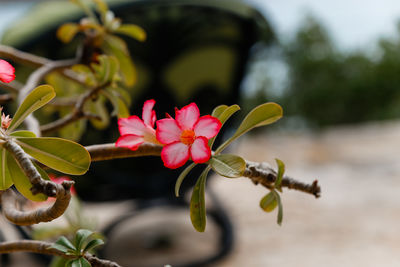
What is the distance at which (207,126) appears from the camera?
1.05 ft

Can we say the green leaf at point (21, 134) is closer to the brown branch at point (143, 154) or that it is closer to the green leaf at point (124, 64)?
the brown branch at point (143, 154)

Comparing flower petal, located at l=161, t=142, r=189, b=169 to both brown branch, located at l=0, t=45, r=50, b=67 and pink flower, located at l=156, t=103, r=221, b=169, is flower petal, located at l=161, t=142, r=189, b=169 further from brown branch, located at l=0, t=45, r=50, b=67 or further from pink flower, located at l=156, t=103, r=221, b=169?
brown branch, located at l=0, t=45, r=50, b=67

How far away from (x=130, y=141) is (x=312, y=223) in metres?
1.88

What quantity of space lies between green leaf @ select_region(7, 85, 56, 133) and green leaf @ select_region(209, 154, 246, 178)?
13 centimetres

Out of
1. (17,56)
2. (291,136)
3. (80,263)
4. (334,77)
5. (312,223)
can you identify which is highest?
(334,77)

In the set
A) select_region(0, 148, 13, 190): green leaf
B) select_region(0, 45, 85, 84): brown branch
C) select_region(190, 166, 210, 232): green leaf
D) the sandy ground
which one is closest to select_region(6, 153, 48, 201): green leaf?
select_region(0, 148, 13, 190): green leaf

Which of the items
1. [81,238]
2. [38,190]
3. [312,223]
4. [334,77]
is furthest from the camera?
[334,77]

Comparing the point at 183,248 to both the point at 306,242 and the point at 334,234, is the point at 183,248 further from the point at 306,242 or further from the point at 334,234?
the point at 334,234

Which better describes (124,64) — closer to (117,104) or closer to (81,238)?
(117,104)

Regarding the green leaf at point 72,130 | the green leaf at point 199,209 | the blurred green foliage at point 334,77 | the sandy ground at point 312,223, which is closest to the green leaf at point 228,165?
the green leaf at point 199,209

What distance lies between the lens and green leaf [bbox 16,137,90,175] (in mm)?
326

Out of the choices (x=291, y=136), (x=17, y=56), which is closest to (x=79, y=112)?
(x=17, y=56)

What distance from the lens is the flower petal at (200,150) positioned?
0.31m

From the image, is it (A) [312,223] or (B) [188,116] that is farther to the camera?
(A) [312,223]
